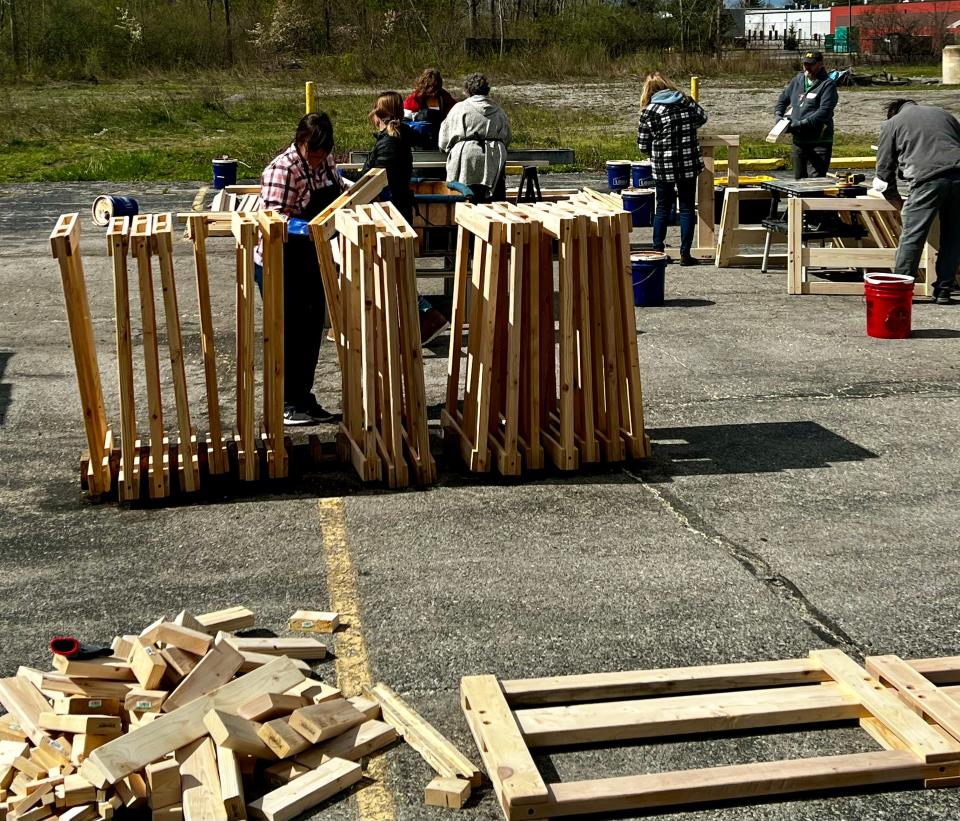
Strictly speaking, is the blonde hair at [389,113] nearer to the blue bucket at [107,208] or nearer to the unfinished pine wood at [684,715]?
the blue bucket at [107,208]

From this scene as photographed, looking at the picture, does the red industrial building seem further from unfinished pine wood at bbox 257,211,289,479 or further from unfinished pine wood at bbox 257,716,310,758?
unfinished pine wood at bbox 257,716,310,758

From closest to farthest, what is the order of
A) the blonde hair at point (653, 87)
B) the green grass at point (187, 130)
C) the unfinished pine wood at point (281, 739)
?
the unfinished pine wood at point (281, 739) → the blonde hair at point (653, 87) → the green grass at point (187, 130)

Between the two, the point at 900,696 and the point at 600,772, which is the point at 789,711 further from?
the point at 600,772

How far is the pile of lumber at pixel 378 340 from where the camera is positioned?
7.08 metres

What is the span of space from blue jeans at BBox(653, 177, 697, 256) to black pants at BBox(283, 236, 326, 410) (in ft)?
21.9

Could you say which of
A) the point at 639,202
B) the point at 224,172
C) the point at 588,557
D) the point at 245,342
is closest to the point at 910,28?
the point at 224,172

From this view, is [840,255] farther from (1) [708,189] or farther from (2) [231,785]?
(2) [231,785]

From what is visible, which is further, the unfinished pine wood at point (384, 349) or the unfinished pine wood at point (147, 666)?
the unfinished pine wood at point (384, 349)

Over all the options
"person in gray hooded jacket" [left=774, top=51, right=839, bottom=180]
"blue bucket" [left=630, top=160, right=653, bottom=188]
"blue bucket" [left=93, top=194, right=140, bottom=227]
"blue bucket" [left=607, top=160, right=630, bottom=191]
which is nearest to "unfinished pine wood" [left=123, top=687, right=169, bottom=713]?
"blue bucket" [left=93, top=194, right=140, bottom=227]

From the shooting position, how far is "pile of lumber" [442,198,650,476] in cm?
727

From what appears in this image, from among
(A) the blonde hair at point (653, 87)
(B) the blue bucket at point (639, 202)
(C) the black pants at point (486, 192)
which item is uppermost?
(A) the blonde hair at point (653, 87)

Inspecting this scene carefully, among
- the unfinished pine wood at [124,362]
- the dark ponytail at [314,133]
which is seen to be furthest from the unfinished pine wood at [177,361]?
the dark ponytail at [314,133]

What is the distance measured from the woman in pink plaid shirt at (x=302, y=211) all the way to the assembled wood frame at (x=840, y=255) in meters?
6.01

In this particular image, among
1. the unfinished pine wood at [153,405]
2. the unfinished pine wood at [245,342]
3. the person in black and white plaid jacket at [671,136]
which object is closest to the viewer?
the unfinished pine wood at [153,405]
